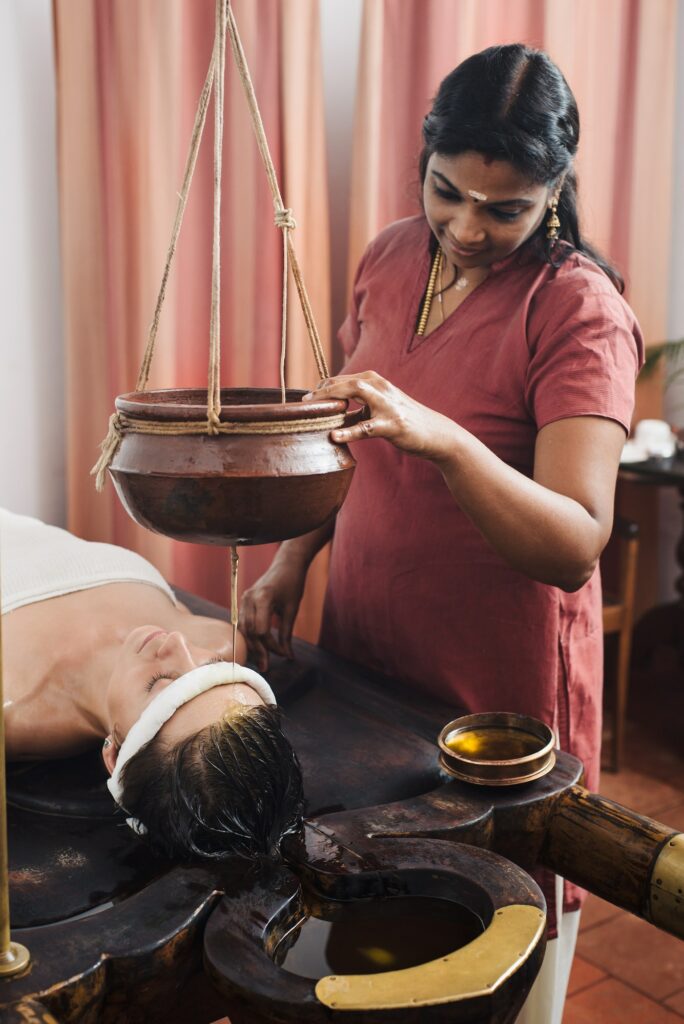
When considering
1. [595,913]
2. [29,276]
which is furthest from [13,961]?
[29,276]

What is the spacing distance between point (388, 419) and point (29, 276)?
184 cm

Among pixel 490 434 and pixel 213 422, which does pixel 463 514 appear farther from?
pixel 213 422

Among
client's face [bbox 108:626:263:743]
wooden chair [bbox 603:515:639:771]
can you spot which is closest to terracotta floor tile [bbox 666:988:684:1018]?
wooden chair [bbox 603:515:639:771]

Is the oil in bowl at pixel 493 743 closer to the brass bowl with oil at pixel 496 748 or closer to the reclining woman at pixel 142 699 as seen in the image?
the brass bowl with oil at pixel 496 748

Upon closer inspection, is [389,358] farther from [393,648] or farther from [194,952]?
[194,952]

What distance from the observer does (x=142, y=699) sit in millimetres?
1433

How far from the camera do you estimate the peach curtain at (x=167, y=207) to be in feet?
8.36

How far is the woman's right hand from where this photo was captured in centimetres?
177

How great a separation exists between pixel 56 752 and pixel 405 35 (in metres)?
2.32

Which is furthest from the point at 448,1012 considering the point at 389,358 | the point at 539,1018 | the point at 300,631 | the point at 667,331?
the point at 667,331

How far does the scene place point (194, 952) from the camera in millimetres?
1036

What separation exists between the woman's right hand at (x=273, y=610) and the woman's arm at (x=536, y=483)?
0.51 m

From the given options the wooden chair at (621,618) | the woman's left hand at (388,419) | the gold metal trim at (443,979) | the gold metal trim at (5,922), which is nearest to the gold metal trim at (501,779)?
the gold metal trim at (443,979)

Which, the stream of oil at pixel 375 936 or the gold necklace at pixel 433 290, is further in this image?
the gold necklace at pixel 433 290
